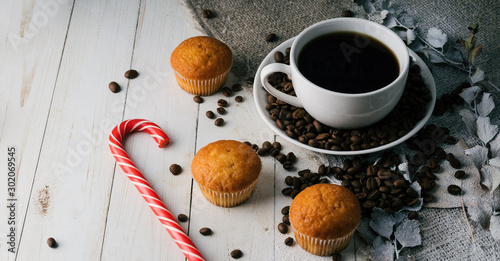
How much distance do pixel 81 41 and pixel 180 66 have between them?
1.49 ft

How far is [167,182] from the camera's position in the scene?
175 centimetres

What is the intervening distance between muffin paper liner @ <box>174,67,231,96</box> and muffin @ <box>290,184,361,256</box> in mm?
513

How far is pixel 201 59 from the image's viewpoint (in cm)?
186

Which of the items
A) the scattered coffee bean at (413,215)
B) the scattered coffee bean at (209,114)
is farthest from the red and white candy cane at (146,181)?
the scattered coffee bean at (413,215)

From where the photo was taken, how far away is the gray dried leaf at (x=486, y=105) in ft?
5.87

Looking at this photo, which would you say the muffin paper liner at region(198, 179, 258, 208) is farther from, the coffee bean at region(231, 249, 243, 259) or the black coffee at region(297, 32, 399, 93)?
the black coffee at region(297, 32, 399, 93)

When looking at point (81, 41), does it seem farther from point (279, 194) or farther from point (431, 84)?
point (431, 84)

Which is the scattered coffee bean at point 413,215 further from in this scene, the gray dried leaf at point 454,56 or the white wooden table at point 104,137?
the gray dried leaf at point 454,56

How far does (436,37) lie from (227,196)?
A: 91 centimetres

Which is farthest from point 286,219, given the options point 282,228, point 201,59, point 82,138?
point 82,138

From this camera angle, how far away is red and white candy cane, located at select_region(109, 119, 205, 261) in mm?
1583

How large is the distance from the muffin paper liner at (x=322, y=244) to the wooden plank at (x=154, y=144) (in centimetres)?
33

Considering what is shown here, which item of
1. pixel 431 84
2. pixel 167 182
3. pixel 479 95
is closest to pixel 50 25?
pixel 167 182

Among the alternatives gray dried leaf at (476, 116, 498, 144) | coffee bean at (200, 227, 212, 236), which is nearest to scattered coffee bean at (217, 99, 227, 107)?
coffee bean at (200, 227, 212, 236)
